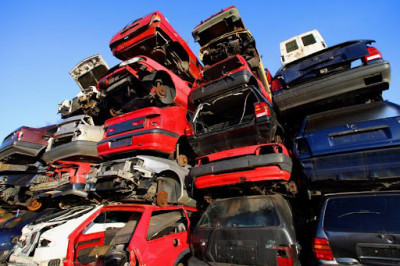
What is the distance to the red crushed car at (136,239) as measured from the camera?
3.01 metres

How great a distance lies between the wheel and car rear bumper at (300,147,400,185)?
8.08 m

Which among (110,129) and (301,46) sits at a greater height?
(301,46)

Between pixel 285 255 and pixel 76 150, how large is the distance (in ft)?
17.9

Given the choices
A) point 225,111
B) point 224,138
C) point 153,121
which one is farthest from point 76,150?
point 225,111

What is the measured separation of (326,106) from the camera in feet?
16.6

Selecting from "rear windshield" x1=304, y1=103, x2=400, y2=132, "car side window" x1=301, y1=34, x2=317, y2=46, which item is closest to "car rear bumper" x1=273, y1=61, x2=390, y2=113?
"rear windshield" x1=304, y1=103, x2=400, y2=132

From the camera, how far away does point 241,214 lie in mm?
3404

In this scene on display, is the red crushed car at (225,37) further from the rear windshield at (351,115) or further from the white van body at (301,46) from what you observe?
the rear windshield at (351,115)

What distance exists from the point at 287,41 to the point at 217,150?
4961mm

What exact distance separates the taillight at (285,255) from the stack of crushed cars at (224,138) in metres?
0.02

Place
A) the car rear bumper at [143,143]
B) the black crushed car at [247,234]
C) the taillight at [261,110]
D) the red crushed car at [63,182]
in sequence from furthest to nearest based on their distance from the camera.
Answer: the red crushed car at [63,182]
the car rear bumper at [143,143]
the taillight at [261,110]
the black crushed car at [247,234]

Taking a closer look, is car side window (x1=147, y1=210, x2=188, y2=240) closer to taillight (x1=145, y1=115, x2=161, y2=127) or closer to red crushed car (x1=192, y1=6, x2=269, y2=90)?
taillight (x1=145, y1=115, x2=161, y2=127)

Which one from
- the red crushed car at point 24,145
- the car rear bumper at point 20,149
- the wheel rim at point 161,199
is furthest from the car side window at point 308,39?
the car rear bumper at point 20,149

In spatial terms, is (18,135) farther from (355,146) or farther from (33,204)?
(355,146)
